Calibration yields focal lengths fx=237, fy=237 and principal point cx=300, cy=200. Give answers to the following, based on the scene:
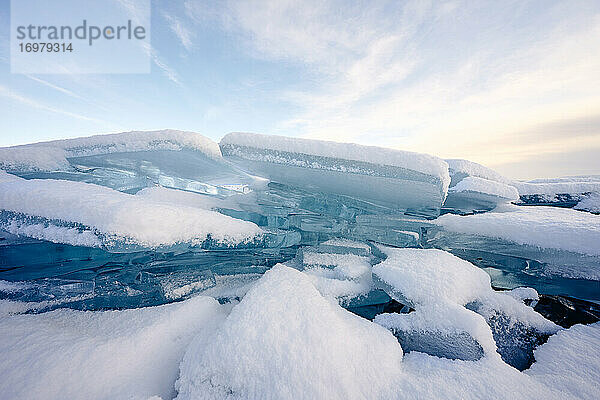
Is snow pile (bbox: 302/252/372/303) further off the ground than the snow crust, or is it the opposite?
the snow crust

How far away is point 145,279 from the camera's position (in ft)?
4.99

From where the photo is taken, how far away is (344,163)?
165 cm

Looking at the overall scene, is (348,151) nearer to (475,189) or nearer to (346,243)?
(346,243)

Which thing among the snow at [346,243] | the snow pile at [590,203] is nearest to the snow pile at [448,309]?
the snow at [346,243]

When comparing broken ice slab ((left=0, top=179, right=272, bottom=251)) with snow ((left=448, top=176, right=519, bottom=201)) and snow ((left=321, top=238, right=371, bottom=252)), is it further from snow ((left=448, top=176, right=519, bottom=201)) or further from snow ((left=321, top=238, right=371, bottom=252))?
snow ((left=448, top=176, right=519, bottom=201))

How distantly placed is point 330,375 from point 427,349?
564 mm

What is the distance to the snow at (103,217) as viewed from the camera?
1187 mm

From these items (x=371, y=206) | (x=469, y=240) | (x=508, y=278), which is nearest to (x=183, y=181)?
(x=371, y=206)

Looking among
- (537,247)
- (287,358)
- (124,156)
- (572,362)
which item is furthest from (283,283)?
(124,156)

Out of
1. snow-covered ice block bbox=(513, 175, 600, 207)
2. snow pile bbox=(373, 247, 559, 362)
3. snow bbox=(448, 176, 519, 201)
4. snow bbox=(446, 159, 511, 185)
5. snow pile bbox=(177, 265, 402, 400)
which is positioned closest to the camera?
snow pile bbox=(177, 265, 402, 400)

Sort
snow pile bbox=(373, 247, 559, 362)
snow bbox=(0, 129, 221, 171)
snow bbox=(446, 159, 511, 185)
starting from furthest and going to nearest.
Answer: snow bbox=(446, 159, 511, 185), snow bbox=(0, 129, 221, 171), snow pile bbox=(373, 247, 559, 362)

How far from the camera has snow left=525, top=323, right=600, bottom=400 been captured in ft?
3.07

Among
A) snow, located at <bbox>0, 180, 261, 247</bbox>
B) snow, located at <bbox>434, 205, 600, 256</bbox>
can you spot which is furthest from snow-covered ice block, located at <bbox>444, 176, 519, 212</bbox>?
snow, located at <bbox>0, 180, 261, 247</bbox>

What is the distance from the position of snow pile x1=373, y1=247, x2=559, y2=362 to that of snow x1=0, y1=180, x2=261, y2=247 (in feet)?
3.34
